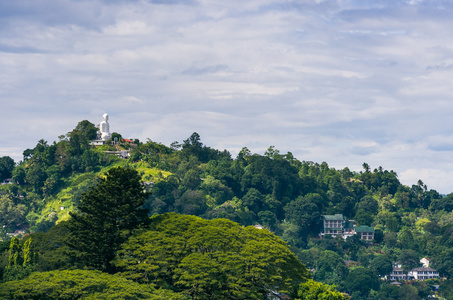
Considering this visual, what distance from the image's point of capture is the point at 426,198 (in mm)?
162875

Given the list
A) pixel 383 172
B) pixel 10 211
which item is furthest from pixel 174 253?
pixel 383 172

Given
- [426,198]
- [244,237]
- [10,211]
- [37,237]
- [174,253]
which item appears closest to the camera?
[174,253]

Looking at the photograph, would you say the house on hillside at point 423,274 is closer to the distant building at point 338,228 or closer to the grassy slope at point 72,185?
the distant building at point 338,228

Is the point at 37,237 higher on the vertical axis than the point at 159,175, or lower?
lower

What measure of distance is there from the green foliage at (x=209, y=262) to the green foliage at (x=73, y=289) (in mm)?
2902

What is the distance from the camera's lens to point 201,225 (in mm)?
53031

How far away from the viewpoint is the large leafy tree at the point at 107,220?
51875 millimetres

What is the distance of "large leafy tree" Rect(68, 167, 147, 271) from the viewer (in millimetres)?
51875

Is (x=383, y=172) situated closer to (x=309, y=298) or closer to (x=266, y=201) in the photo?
(x=266, y=201)

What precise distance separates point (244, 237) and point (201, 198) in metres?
76.2

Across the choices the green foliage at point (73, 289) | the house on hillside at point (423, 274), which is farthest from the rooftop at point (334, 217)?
the green foliage at point (73, 289)

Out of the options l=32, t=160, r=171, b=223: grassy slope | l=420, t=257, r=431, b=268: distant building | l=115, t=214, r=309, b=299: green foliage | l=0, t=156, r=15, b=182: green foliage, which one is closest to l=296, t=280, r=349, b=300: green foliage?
l=115, t=214, r=309, b=299: green foliage

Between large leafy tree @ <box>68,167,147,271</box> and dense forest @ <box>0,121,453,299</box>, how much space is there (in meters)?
0.09

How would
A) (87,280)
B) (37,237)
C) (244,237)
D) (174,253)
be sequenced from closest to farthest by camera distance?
1. (87,280)
2. (174,253)
3. (244,237)
4. (37,237)
